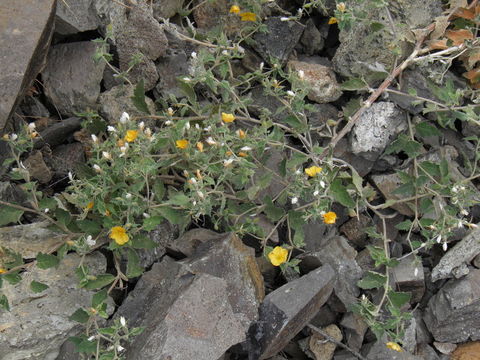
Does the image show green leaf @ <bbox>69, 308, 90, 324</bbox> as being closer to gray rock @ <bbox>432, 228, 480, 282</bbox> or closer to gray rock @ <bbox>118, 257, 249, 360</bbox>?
gray rock @ <bbox>118, 257, 249, 360</bbox>

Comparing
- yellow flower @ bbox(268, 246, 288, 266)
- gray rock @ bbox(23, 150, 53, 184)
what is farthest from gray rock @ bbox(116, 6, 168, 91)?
yellow flower @ bbox(268, 246, 288, 266)

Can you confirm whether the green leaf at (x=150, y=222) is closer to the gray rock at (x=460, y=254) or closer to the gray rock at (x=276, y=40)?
the gray rock at (x=276, y=40)

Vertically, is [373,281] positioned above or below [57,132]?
below

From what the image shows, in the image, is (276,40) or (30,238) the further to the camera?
(276,40)

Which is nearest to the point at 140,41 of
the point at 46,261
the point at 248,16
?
the point at 248,16

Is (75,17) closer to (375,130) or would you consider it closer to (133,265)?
(133,265)

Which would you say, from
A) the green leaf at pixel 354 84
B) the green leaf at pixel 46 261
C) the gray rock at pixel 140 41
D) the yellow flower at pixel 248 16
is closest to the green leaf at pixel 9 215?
the green leaf at pixel 46 261

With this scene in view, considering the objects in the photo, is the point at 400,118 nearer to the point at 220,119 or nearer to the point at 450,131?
the point at 450,131
